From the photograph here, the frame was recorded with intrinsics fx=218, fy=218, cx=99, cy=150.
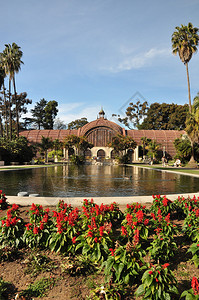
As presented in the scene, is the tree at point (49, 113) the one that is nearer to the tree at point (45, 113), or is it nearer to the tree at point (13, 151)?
the tree at point (45, 113)

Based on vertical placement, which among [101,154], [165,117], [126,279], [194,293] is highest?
[165,117]

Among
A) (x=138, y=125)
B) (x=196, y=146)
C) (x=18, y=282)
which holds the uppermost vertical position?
(x=138, y=125)

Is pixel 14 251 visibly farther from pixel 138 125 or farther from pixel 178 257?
pixel 138 125

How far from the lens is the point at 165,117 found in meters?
84.9

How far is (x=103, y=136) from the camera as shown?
6500 cm

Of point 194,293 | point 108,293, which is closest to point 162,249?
point 108,293

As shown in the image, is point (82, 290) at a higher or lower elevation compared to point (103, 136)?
lower

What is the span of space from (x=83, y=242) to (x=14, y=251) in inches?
56.4

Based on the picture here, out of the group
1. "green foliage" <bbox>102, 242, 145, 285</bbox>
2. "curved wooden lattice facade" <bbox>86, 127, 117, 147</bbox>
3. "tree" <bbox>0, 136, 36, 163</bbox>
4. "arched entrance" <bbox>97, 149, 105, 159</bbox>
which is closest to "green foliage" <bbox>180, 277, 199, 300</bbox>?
"green foliage" <bbox>102, 242, 145, 285</bbox>

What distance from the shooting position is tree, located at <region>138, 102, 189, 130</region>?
7834cm

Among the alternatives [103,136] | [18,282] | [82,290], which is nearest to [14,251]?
[18,282]

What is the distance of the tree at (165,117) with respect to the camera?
257 ft

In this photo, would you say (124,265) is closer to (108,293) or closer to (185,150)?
(108,293)

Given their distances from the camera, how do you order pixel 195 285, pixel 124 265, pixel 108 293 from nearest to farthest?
pixel 195 285, pixel 108 293, pixel 124 265
